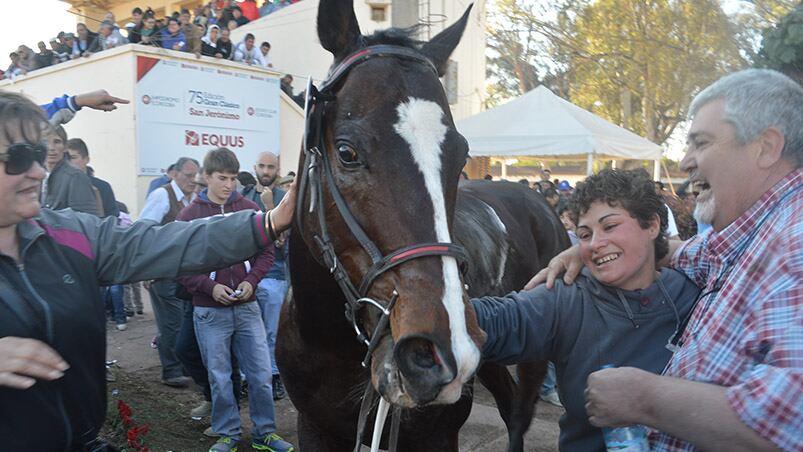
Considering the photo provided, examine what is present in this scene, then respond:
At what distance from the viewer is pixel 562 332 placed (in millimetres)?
2016

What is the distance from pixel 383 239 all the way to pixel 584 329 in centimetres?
74

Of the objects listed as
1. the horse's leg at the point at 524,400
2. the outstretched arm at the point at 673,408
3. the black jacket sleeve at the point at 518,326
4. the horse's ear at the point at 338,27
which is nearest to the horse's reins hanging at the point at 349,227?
the horse's ear at the point at 338,27

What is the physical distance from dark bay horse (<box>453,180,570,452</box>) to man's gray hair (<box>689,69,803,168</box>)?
1661 mm

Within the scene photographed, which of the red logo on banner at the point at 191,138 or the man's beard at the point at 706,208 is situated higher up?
the red logo on banner at the point at 191,138

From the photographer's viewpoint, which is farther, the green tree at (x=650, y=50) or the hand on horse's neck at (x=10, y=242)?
the green tree at (x=650, y=50)

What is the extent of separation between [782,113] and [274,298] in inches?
176

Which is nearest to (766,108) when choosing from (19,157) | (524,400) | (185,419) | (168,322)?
(19,157)

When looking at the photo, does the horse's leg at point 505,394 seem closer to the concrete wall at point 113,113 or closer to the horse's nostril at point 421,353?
the horse's nostril at point 421,353

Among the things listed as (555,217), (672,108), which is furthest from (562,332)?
(672,108)

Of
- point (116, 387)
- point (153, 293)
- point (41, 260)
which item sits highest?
point (41, 260)

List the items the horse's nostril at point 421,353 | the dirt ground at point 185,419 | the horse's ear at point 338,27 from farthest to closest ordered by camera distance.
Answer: the dirt ground at point 185,419 < the horse's ear at point 338,27 < the horse's nostril at point 421,353

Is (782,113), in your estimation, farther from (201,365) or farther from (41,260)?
(201,365)

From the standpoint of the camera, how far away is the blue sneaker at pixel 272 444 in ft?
14.0

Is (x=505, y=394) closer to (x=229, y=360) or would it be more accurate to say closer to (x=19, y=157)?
(x=229, y=360)
